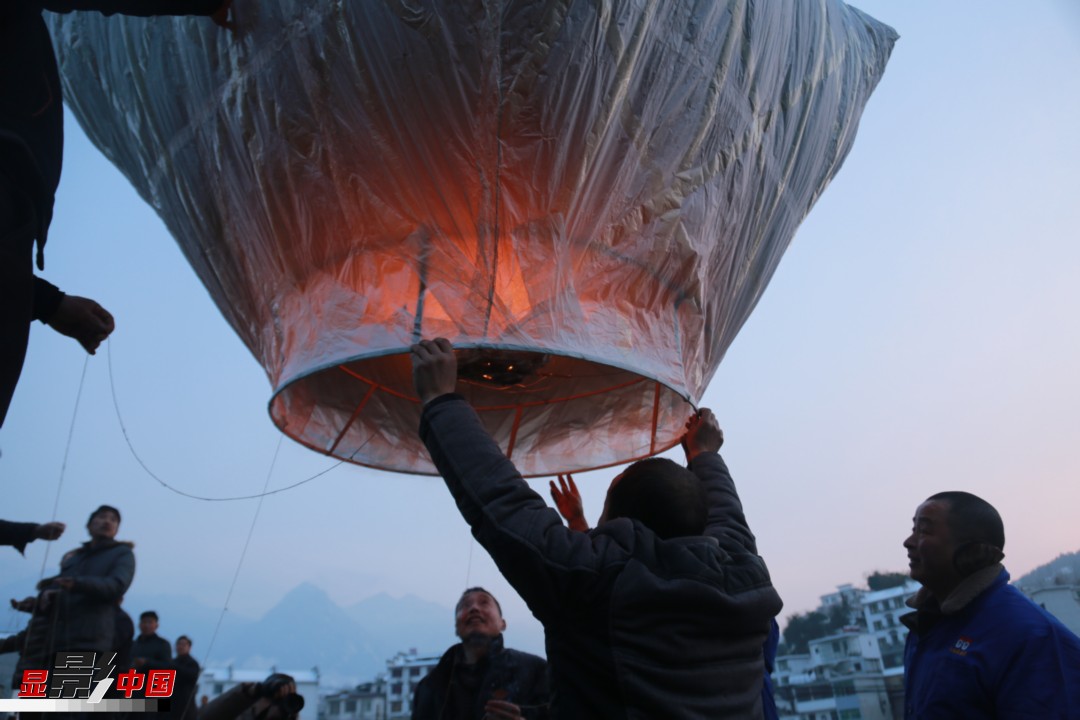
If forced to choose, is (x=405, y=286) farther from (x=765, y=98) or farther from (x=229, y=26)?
(x=765, y=98)

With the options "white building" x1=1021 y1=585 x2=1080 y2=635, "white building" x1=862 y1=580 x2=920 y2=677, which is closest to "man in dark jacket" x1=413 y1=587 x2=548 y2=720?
"white building" x1=1021 y1=585 x2=1080 y2=635

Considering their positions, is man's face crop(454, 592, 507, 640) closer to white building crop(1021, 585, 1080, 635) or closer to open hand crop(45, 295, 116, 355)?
open hand crop(45, 295, 116, 355)

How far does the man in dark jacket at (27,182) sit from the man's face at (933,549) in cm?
238

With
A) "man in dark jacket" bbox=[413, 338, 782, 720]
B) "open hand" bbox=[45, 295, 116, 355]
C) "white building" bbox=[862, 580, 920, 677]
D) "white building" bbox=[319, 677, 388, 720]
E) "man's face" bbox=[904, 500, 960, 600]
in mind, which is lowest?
"man in dark jacket" bbox=[413, 338, 782, 720]

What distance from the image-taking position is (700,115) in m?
2.73

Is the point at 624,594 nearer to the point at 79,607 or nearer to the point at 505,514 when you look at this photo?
the point at 505,514

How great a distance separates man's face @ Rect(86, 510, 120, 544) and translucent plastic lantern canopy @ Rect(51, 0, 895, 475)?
4.89ft

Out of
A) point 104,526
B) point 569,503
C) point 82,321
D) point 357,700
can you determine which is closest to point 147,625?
point 104,526

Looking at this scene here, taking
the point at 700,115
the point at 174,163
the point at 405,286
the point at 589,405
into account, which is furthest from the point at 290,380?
the point at 700,115

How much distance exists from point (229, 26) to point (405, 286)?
3.40 feet

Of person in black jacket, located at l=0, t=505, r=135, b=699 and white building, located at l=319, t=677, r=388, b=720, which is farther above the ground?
white building, located at l=319, t=677, r=388, b=720

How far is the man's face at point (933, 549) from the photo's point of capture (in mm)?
2426

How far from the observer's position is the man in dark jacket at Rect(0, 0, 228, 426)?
4.74 feet

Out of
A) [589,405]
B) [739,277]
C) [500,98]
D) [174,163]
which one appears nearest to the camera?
[500,98]
